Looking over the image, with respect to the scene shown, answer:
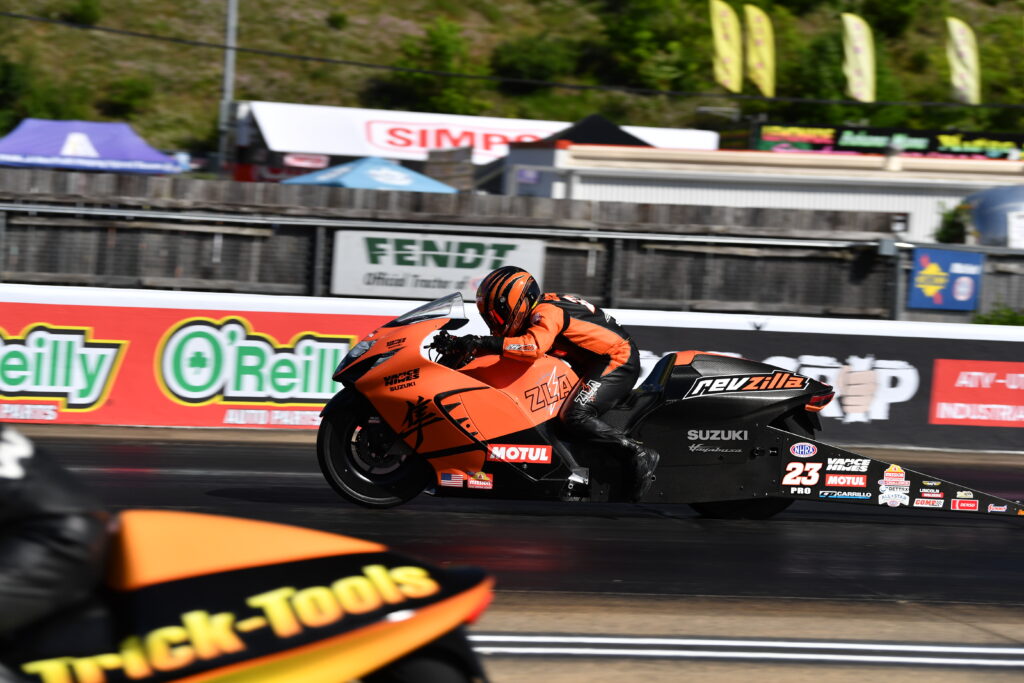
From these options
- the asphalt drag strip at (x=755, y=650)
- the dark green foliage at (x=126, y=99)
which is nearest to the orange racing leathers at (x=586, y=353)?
the asphalt drag strip at (x=755, y=650)

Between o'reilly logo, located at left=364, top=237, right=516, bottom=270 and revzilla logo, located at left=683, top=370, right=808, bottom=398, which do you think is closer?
revzilla logo, located at left=683, top=370, right=808, bottom=398

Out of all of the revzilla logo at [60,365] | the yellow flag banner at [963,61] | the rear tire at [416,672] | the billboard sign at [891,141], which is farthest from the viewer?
the yellow flag banner at [963,61]

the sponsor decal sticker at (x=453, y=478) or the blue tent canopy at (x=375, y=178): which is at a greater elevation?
the blue tent canopy at (x=375, y=178)

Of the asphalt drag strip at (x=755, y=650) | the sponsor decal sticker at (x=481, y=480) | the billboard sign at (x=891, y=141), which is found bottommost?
the asphalt drag strip at (x=755, y=650)

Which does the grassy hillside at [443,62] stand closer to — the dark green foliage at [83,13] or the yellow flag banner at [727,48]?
the dark green foliage at [83,13]

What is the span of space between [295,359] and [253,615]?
30.6 feet

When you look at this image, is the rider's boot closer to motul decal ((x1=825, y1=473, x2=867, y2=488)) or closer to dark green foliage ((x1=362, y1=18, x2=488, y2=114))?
motul decal ((x1=825, y1=473, x2=867, y2=488))

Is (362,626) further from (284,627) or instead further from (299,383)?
(299,383)

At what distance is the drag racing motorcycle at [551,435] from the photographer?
7.75m

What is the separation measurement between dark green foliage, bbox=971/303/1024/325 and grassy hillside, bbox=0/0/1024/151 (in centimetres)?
3260

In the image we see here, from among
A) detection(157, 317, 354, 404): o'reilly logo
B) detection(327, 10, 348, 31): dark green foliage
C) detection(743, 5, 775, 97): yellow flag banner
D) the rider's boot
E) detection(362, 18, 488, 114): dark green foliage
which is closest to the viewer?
the rider's boot

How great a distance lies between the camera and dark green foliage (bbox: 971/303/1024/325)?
599 inches

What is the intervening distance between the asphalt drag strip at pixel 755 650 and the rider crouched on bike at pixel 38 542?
2448mm

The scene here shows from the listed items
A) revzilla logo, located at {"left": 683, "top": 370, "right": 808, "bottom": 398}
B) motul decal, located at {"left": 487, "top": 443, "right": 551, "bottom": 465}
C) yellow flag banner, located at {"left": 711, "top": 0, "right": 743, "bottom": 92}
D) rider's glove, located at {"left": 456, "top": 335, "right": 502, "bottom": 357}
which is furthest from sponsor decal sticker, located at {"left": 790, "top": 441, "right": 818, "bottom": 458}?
yellow flag banner, located at {"left": 711, "top": 0, "right": 743, "bottom": 92}
